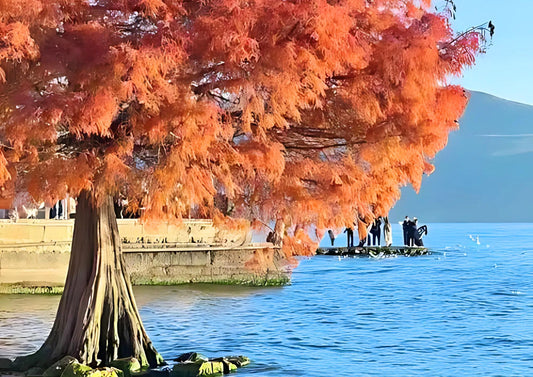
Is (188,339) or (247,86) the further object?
(188,339)

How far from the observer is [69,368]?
16609mm

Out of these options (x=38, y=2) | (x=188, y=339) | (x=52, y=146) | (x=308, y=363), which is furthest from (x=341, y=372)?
(x=38, y=2)

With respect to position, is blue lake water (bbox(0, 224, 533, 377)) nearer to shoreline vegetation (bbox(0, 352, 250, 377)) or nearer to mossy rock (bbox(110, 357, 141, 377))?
shoreline vegetation (bbox(0, 352, 250, 377))

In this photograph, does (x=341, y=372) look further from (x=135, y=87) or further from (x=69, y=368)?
(x=135, y=87)

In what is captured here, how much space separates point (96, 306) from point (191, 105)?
5.43 m

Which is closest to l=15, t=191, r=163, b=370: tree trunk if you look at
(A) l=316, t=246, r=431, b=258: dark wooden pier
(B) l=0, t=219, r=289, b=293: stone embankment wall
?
(B) l=0, t=219, r=289, b=293: stone embankment wall

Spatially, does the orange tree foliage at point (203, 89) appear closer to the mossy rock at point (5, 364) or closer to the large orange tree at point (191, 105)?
the large orange tree at point (191, 105)

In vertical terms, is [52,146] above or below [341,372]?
above

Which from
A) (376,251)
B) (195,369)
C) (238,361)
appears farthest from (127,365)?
(376,251)

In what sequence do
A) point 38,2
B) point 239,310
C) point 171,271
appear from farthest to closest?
1. point 171,271
2. point 239,310
3. point 38,2

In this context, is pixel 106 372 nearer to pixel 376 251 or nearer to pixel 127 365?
pixel 127 365

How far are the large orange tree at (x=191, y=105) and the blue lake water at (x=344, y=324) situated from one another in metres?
4.30

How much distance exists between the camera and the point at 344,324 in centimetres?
3134

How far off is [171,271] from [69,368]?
2465 cm
